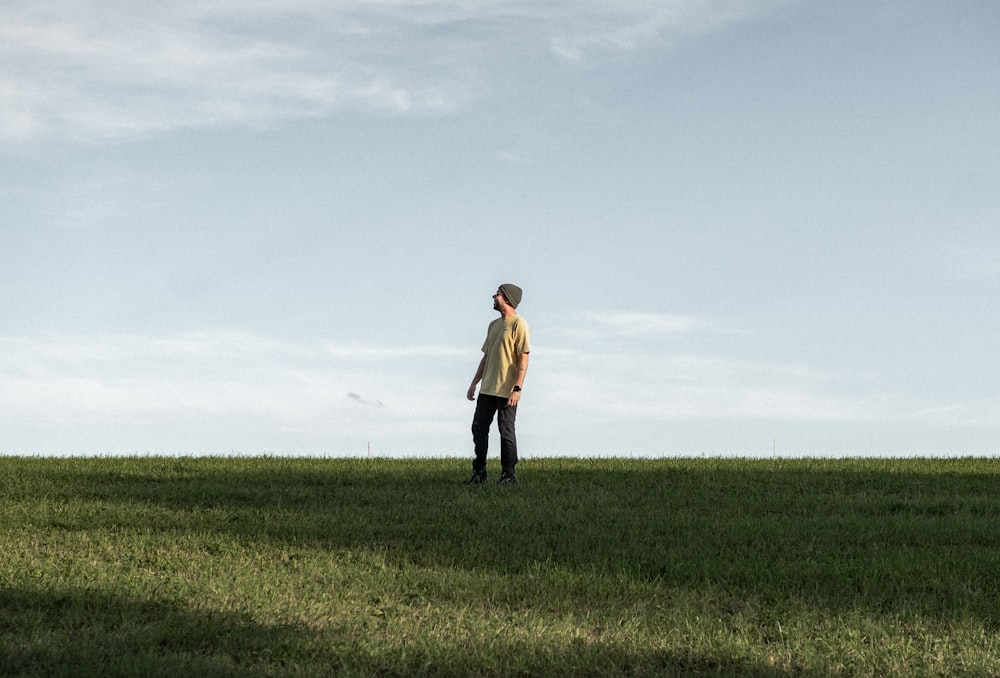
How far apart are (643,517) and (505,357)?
3342mm

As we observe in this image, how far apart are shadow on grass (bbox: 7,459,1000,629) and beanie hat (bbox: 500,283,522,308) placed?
2.44 meters

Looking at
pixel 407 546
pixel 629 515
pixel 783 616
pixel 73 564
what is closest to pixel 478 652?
pixel 783 616

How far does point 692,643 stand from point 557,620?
3.13 feet

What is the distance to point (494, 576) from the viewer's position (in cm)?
848

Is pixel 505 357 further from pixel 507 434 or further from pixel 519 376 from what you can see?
pixel 507 434

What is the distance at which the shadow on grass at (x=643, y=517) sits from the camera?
877cm

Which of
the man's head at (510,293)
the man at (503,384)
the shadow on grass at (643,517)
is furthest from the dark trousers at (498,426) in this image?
the man's head at (510,293)

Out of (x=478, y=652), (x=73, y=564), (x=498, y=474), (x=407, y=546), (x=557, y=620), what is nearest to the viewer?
(x=478, y=652)

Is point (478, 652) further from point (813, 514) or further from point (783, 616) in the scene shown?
point (813, 514)

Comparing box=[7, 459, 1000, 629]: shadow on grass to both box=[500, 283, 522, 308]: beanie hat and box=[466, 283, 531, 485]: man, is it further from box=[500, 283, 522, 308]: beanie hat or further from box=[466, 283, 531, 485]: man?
box=[500, 283, 522, 308]: beanie hat

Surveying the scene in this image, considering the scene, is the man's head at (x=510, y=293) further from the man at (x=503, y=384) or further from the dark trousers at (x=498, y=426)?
the dark trousers at (x=498, y=426)

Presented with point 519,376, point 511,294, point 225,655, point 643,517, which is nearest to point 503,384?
point 519,376

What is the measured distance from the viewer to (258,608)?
24.1 ft

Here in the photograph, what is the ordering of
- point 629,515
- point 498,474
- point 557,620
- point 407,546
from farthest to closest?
point 498,474 < point 629,515 < point 407,546 < point 557,620
